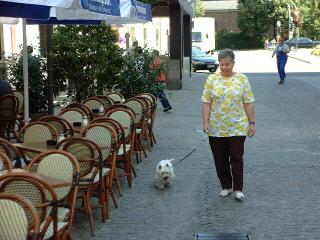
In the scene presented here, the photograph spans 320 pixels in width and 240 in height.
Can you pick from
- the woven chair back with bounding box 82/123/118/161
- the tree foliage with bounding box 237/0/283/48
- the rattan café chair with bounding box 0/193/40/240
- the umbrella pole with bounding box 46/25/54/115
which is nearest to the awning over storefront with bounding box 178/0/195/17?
the umbrella pole with bounding box 46/25/54/115

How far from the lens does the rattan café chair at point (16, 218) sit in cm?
364

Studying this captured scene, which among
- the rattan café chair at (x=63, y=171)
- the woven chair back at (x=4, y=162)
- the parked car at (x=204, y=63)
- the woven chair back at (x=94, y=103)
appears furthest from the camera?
the parked car at (x=204, y=63)

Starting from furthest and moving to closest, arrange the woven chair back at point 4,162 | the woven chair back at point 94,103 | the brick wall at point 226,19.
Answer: the brick wall at point 226,19 → the woven chair back at point 94,103 → the woven chair back at point 4,162

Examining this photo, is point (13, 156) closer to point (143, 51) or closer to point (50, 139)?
point (50, 139)

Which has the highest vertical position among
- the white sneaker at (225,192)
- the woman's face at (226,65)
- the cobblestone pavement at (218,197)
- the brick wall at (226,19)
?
the brick wall at (226,19)

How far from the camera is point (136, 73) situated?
1415cm

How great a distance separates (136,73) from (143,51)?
798 millimetres

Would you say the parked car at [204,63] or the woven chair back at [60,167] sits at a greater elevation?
the parked car at [204,63]

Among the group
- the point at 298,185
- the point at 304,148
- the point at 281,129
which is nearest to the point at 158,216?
the point at 298,185

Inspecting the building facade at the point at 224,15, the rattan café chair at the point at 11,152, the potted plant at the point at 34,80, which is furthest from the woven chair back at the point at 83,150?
the building facade at the point at 224,15

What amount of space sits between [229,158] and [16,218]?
12.3ft

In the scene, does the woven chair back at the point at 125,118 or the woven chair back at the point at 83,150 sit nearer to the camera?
the woven chair back at the point at 83,150

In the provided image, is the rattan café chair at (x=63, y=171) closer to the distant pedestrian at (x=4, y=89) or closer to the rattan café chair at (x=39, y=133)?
the rattan café chair at (x=39, y=133)

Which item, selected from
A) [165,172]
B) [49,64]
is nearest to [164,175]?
[165,172]
